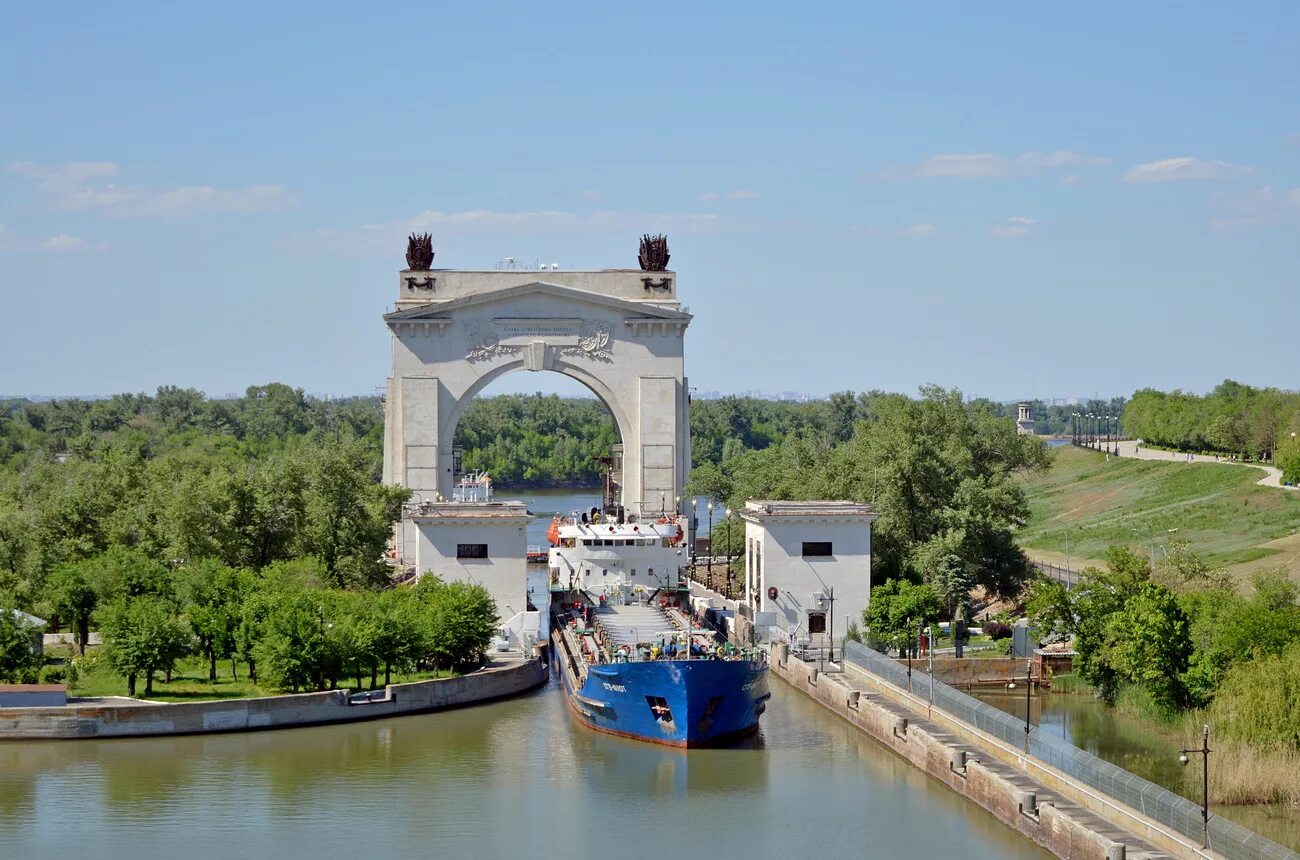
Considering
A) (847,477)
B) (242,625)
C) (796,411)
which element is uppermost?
(796,411)

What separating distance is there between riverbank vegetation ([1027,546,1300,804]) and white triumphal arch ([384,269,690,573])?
→ 23431 millimetres

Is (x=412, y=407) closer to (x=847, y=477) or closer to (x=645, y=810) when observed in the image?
(x=847, y=477)

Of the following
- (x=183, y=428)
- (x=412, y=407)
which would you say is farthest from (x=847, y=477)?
(x=183, y=428)

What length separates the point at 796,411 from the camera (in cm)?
17312

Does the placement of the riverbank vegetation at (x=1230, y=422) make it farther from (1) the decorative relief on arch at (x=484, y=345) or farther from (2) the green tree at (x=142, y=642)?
(2) the green tree at (x=142, y=642)

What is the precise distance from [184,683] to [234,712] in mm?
3798

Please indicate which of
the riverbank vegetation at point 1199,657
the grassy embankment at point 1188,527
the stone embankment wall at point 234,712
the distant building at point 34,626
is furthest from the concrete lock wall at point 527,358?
the stone embankment wall at point 234,712

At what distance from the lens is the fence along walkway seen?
2295 centimetres

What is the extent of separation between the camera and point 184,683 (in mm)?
39656

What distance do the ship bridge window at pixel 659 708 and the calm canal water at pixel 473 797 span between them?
72 centimetres

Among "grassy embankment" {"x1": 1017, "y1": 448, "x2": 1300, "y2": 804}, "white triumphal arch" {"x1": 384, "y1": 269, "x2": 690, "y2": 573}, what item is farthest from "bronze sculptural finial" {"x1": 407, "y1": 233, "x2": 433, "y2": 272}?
"grassy embankment" {"x1": 1017, "y1": 448, "x2": 1300, "y2": 804}

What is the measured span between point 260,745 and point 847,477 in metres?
24.4

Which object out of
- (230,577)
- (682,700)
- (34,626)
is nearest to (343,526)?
(230,577)

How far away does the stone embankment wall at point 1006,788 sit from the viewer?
24.6m
